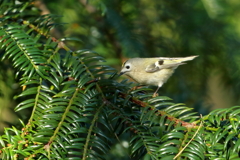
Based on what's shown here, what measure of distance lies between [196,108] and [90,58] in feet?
3.37

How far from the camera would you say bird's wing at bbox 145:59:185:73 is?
2.34 m

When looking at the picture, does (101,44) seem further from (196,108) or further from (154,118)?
(154,118)

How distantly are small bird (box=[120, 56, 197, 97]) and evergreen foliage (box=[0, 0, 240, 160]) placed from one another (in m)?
1.08

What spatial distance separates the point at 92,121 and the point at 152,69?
162cm

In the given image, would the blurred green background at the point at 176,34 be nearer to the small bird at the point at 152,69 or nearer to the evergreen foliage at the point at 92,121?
the small bird at the point at 152,69

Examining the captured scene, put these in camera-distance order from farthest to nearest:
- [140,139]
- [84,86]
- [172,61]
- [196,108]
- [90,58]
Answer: [172,61] < [196,108] < [90,58] < [84,86] < [140,139]

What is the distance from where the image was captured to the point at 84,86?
46.0 inches

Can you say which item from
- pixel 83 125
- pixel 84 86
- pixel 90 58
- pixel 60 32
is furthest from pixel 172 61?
pixel 83 125

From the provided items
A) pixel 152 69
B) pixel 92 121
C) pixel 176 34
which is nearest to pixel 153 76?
pixel 152 69

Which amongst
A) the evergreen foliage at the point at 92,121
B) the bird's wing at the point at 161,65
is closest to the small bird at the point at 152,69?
the bird's wing at the point at 161,65

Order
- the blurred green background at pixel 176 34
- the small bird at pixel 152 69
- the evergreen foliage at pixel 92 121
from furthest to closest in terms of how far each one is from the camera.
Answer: the small bird at pixel 152 69, the blurred green background at pixel 176 34, the evergreen foliage at pixel 92 121

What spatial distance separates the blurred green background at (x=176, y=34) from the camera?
2098 millimetres

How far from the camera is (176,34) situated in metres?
2.48

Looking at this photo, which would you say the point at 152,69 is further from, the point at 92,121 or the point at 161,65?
the point at 92,121
